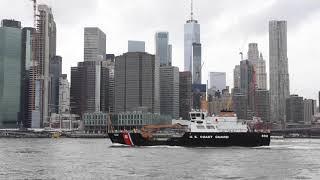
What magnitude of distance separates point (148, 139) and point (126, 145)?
5.76 metres

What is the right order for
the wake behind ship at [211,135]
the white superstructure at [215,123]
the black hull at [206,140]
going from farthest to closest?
the white superstructure at [215,123] → the wake behind ship at [211,135] → the black hull at [206,140]

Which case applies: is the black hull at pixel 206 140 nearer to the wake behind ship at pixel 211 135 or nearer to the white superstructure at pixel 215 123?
the wake behind ship at pixel 211 135

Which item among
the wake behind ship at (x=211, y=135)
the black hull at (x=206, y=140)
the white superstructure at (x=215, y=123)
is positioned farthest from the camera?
the white superstructure at (x=215, y=123)

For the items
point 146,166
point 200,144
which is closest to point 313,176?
point 146,166

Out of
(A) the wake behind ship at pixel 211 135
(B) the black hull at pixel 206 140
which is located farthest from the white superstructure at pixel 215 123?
(B) the black hull at pixel 206 140

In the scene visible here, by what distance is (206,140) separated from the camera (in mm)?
114750

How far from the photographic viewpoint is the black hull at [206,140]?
114938mm

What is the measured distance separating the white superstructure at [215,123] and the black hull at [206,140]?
2047 mm

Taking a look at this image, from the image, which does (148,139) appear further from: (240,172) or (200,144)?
(240,172)

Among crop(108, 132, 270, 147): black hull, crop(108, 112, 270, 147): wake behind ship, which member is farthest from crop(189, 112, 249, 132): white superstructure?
crop(108, 132, 270, 147): black hull

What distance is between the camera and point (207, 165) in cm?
7512

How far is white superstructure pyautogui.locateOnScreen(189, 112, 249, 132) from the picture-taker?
117106 mm

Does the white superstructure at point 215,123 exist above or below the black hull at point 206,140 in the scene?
above

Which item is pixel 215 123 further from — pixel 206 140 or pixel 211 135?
pixel 206 140
